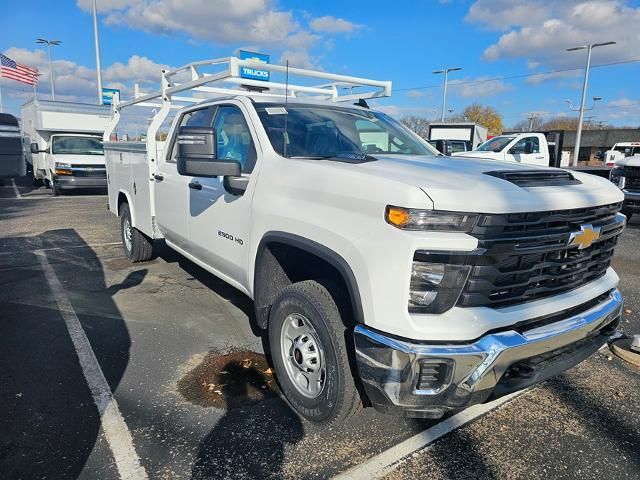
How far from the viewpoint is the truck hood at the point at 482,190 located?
2143 mm

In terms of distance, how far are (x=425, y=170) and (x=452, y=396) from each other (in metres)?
1.20

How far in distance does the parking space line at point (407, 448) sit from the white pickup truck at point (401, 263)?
29 cm

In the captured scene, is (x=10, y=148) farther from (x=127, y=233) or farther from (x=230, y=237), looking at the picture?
(x=230, y=237)

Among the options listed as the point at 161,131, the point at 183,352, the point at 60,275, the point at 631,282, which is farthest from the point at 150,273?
the point at 631,282

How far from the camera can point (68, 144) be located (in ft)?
50.5

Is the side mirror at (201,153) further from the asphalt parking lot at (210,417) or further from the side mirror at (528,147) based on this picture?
the side mirror at (528,147)

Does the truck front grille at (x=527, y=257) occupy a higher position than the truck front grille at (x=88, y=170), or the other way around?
the truck front grille at (x=527, y=257)

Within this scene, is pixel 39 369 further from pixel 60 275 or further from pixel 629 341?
pixel 629 341

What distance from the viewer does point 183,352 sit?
3838mm

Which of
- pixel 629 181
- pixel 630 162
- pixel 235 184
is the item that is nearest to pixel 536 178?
pixel 235 184

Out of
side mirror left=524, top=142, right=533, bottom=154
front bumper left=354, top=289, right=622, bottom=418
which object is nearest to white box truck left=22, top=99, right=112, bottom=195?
side mirror left=524, top=142, right=533, bottom=154

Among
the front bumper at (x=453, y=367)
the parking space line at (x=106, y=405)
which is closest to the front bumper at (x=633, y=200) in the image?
the front bumper at (x=453, y=367)

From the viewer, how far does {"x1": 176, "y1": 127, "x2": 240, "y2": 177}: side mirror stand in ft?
10.1

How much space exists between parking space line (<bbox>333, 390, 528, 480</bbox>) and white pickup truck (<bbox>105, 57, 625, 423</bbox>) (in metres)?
0.29
